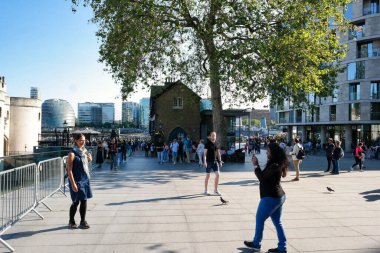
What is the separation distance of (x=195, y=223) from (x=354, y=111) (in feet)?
143

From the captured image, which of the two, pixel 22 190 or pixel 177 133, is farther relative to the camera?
pixel 177 133

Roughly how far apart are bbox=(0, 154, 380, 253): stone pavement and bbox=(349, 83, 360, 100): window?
3720cm

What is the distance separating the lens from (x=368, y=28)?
43.2 m

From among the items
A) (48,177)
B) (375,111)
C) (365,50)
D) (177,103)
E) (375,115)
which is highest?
(365,50)

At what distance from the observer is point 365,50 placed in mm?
44062

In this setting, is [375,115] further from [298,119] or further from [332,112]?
[298,119]

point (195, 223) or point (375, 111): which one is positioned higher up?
point (375, 111)

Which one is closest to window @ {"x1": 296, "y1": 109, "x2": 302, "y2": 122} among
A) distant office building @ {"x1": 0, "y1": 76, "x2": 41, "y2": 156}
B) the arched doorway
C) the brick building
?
the brick building

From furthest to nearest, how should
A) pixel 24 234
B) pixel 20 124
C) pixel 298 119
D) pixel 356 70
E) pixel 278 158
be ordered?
pixel 298 119 < pixel 356 70 < pixel 20 124 < pixel 24 234 < pixel 278 158

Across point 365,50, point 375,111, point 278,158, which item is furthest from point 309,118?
point 278,158

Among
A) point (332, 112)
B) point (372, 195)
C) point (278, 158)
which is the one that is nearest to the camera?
point (278, 158)

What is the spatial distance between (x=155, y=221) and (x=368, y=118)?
42.7 meters

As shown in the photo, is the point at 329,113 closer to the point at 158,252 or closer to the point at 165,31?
the point at 165,31

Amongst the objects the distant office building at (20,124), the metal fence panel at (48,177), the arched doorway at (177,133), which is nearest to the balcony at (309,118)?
the arched doorway at (177,133)
